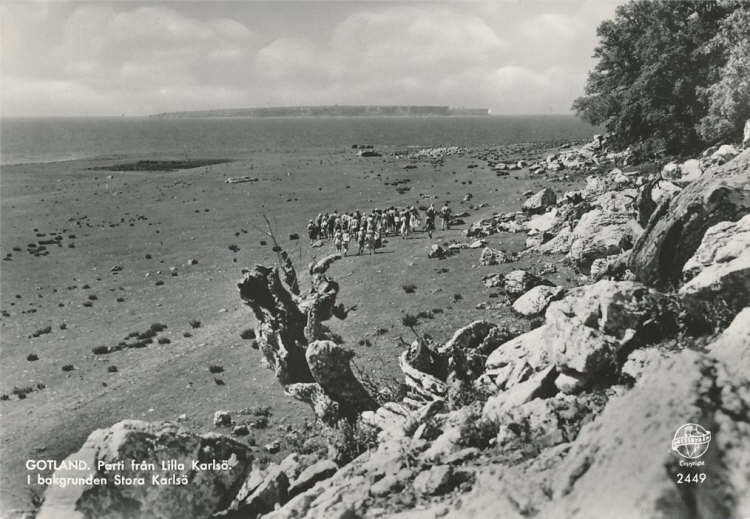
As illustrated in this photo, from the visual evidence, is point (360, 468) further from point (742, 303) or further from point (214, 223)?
point (214, 223)

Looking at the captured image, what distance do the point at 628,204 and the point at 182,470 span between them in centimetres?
2531

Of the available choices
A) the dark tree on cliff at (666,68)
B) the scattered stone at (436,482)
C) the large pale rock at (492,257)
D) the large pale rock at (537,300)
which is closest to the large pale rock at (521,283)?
the large pale rock at (537,300)

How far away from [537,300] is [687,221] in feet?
25.5

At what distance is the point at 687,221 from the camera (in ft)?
46.0

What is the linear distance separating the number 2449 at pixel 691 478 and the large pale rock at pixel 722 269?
18.1 ft

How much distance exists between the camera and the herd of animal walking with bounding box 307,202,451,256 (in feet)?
135

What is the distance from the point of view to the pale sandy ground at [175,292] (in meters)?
22.0

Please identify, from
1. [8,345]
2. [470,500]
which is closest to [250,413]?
[470,500]

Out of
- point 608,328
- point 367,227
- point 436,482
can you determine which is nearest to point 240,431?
point 436,482

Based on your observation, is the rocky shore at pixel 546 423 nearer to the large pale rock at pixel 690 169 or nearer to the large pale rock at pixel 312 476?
the large pale rock at pixel 312 476

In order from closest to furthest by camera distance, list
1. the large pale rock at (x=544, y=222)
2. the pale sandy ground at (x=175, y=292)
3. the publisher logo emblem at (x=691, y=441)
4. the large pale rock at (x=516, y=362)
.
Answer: the publisher logo emblem at (x=691, y=441), the large pale rock at (x=516, y=362), the pale sandy ground at (x=175, y=292), the large pale rock at (x=544, y=222)

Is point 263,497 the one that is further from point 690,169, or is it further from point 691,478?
point 690,169

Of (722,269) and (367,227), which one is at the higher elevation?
(722,269)

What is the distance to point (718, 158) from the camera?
2745 centimetres
